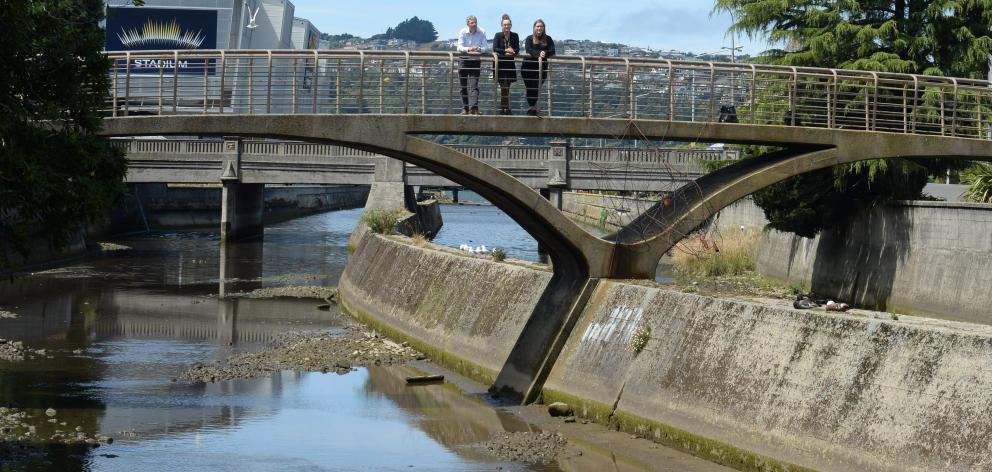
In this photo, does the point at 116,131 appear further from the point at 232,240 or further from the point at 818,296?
the point at 232,240

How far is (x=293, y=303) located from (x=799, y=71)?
22.7 meters

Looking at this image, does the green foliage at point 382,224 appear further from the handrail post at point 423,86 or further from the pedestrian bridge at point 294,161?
the handrail post at point 423,86

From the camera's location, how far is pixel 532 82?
2623 centimetres

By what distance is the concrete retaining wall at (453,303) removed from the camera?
95.0 feet

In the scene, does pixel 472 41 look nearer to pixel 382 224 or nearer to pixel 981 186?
pixel 981 186

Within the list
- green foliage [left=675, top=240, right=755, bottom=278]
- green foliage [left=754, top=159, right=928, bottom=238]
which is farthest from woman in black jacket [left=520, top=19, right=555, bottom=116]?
green foliage [left=675, top=240, right=755, bottom=278]

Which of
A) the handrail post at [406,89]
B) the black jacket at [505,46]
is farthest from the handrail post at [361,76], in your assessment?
the black jacket at [505,46]

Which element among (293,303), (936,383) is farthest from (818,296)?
(936,383)

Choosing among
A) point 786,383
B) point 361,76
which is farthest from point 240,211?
point 786,383

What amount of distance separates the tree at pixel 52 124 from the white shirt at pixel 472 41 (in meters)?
6.73

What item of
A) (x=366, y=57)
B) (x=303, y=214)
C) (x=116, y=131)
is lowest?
(x=303, y=214)

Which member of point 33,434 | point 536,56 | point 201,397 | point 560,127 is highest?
point 536,56

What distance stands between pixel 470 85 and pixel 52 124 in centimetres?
764

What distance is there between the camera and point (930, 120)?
3631cm
